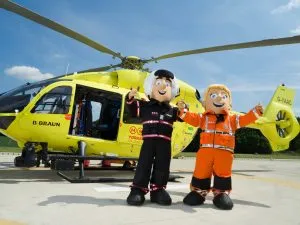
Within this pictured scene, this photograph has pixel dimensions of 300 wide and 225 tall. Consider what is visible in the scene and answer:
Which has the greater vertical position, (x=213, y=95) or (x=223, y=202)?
(x=213, y=95)

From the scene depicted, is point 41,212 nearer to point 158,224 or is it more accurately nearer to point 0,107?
Answer: point 158,224

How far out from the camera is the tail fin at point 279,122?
33.1ft

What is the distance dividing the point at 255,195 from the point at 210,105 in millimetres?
1841

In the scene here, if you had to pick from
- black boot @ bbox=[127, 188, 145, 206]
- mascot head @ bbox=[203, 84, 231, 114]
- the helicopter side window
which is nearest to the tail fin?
the helicopter side window


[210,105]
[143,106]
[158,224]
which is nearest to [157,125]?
[143,106]

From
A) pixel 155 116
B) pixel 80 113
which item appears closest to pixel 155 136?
pixel 155 116

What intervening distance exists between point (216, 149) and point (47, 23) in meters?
3.87

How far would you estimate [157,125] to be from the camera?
4.96 meters

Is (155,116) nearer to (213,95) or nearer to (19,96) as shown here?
(213,95)

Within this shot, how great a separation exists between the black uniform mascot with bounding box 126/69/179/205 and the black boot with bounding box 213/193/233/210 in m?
0.61

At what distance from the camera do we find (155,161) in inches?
195

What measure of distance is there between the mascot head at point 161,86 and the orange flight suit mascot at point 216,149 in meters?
0.27

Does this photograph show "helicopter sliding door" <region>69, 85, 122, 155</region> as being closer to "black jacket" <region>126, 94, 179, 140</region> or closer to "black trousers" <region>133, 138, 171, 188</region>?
"black jacket" <region>126, 94, 179, 140</region>

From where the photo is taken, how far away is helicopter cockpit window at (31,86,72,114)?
659cm
